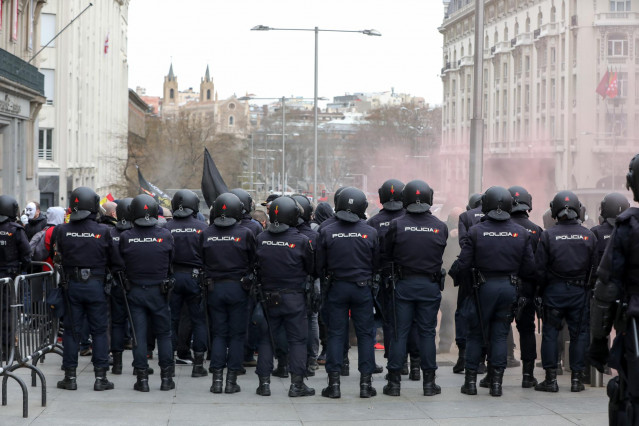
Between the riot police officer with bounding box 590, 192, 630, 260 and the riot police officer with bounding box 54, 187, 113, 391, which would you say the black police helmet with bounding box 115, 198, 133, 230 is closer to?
the riot police officer with bounding box 54, 187, 113, 391

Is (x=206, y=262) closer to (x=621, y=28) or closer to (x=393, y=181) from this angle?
(x=393, y=181)

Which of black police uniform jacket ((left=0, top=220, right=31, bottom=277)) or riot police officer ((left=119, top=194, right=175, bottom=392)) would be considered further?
black police uniform jacket ((left=0, top=220, right=31, bottom=277))

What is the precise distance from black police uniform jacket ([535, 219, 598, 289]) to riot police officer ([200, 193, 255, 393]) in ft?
9.31

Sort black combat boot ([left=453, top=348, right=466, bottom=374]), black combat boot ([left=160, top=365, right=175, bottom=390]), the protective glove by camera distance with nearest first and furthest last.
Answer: the protective glove < black combat boot ([left=160, top=365, right=175, bottom=390]) < black combat boot ([left=453, top=348, right=466, bottom=374])

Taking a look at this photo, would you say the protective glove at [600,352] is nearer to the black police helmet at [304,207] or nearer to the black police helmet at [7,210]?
the black police helmet at [304,207]

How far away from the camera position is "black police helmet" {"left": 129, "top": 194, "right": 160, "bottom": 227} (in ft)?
31.0

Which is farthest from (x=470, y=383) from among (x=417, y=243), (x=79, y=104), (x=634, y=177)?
(x=79, y=104)

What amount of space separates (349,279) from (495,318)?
148cm

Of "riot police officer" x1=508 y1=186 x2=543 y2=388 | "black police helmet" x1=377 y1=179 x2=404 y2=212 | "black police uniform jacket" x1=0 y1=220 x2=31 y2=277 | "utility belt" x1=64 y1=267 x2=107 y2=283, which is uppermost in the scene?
"black police helmet" x1=377 y1=179 x2=404 y2=212

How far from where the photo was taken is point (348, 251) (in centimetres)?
921

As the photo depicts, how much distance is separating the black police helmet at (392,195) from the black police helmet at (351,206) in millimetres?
1260

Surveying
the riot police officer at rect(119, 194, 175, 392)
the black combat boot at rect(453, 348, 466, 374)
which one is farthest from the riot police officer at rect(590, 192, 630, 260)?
the riot police officer at rect(119, 194, 175, 392)

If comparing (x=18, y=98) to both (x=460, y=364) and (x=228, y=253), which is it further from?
(x=460, y=364)

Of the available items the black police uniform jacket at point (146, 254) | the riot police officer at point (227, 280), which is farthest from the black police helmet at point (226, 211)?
the black police uniform jacket at point (146, 254)
